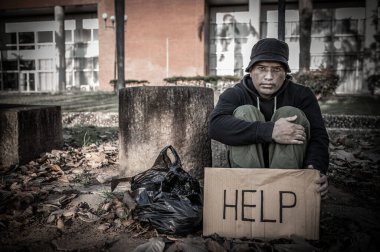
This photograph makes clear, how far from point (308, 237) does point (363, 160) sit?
2.92m

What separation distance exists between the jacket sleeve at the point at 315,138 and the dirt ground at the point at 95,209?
49 centimetres

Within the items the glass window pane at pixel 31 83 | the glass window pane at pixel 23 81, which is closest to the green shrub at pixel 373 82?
the glass window pane at pixel 31 83

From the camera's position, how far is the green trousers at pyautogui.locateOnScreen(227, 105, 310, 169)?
7.22ft

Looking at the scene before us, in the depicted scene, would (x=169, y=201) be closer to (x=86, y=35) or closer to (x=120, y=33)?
(x=120, y=33)

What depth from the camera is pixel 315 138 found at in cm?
237

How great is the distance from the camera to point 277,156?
221 centimetres

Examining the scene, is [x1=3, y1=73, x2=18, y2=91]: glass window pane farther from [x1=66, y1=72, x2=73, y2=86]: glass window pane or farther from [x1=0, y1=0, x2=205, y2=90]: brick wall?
[x1=0, y1=0, x2=205, y2=90]: brick wall

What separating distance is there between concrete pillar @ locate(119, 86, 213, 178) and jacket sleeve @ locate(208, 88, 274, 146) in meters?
0.76

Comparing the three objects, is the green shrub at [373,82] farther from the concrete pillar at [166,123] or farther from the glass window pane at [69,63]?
the glass window pane at [69,63]

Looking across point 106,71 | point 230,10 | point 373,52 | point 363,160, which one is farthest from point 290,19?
point 363,160

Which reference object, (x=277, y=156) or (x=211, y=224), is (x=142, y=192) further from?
(x=277, y=156)

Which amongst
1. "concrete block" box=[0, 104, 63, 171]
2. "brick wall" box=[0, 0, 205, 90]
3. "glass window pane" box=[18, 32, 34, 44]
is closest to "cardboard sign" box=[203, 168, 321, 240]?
"concrete block" box=[0, 104, 63, 171]

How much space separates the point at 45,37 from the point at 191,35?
410 inches

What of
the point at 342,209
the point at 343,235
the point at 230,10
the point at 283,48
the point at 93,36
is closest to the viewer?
the point at 343,235
